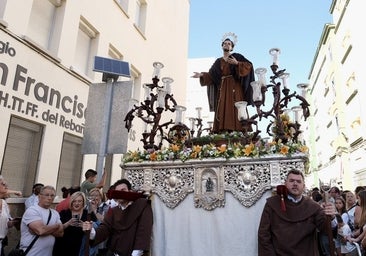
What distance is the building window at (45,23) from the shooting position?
7.85 metres

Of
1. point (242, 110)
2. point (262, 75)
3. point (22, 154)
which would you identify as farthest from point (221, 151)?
point (22, 154)

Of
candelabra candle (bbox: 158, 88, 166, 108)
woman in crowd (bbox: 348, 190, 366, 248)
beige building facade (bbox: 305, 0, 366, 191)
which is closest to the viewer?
woman in crowd (bbox: 348, 190, 366, 248)

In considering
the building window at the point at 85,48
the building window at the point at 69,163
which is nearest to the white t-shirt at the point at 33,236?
the building window at the point at 69,163

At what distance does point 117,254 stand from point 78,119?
5733 millimetres

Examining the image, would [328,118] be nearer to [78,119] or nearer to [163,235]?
[78,119]

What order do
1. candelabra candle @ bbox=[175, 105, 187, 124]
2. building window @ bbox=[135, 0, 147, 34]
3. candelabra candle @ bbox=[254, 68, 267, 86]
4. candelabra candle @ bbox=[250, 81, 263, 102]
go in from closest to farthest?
candelabra candle @ bbox=[250, 81, 263, 102] → candelabra candle @ bbox=[254, 68, 267, 86] → candelabra candle @ bbox=[175, 105, 187, 124] → building window @ bbox=[135, 0, 147, 34]

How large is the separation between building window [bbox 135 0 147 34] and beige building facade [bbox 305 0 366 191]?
11.6 meters

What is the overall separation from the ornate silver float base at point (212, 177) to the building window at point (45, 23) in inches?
207

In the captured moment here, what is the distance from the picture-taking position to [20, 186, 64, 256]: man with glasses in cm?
363

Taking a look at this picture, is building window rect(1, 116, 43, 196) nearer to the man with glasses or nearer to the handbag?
the man with glasses

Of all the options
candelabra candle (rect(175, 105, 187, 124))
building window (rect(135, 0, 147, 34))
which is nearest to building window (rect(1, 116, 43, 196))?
candelabra candle (rect(175, 105, 187, 124))

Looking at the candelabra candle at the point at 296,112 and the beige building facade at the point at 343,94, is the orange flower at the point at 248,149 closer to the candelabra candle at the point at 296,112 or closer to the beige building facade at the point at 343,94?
the candelabra candle at the point at 296,112

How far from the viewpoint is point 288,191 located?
3.53 metres

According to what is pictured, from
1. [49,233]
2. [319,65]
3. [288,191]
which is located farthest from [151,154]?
[319,65]
